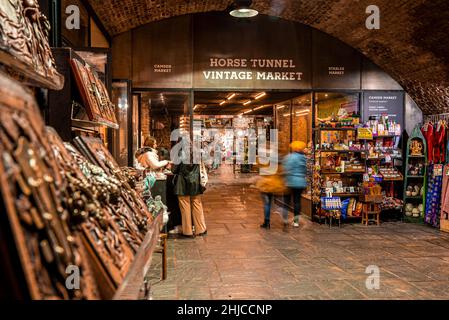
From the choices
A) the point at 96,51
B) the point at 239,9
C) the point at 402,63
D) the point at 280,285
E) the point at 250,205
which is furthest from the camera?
the point at 250,205

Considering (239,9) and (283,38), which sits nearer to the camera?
(239,9)

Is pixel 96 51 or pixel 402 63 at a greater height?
pixel 402 63

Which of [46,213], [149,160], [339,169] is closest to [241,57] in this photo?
[339,169]

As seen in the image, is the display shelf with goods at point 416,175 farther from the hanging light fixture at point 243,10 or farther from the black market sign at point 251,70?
the hanging light fixture at point 243,10

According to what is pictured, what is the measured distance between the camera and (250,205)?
1101 cm

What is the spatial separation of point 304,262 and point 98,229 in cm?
445

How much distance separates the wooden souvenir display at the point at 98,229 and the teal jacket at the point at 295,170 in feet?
19.5

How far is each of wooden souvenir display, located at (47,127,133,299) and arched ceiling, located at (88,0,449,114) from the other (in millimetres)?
5560

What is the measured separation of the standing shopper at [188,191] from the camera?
7.00 m

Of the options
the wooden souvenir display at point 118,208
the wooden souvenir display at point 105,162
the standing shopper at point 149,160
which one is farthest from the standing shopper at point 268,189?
the wooden souvenir display at point 118,208
